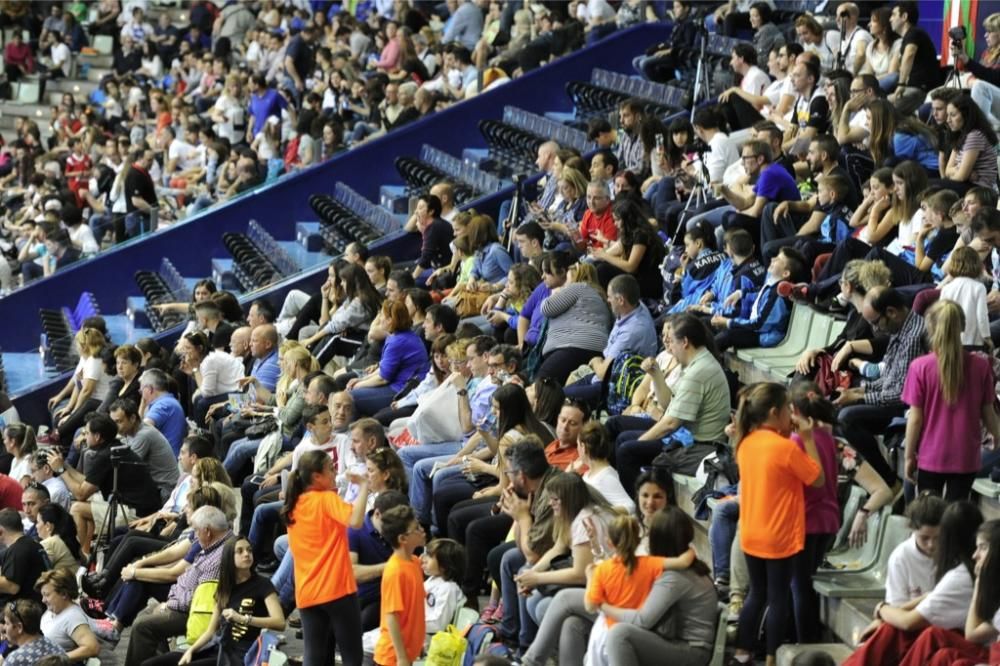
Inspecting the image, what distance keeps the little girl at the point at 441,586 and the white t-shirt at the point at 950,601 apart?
2.74 meters

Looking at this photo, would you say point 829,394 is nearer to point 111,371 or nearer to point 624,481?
point 624,481

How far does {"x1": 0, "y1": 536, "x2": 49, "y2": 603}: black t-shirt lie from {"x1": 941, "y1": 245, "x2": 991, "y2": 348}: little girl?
518 centimetres

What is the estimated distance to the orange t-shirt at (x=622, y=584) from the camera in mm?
8141

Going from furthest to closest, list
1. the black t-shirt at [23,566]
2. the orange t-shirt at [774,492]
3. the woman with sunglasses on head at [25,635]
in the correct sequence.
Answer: the black t-shirt at [23,566] < the woman with sunglasses on head at [25,635] < the orange t-shirt at [774,492]

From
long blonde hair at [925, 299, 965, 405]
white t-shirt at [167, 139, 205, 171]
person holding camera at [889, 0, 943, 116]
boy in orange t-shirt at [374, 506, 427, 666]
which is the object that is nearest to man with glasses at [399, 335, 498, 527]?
boy in orange t-shirt at [374, 506, 427, 666]

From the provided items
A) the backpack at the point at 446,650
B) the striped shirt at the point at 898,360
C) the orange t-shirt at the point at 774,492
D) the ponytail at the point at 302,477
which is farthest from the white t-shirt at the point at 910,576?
the ponytail at the point at 302,477

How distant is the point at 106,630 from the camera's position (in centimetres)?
1042

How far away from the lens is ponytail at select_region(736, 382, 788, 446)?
8.19 m

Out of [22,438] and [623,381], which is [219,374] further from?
[623,381]

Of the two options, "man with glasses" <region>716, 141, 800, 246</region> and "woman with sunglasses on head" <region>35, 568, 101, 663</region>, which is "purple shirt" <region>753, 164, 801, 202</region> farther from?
"woman with sunglasses on head" <region>35, 568, 101, 663</region>

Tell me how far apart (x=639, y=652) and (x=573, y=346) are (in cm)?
380

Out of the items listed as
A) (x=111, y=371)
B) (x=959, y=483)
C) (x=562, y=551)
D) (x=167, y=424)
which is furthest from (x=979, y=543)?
(x=111, y=371)

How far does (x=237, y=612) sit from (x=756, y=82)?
751cm

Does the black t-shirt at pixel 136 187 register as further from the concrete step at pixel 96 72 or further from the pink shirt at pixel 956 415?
the pink shirt at pixel 956 415
